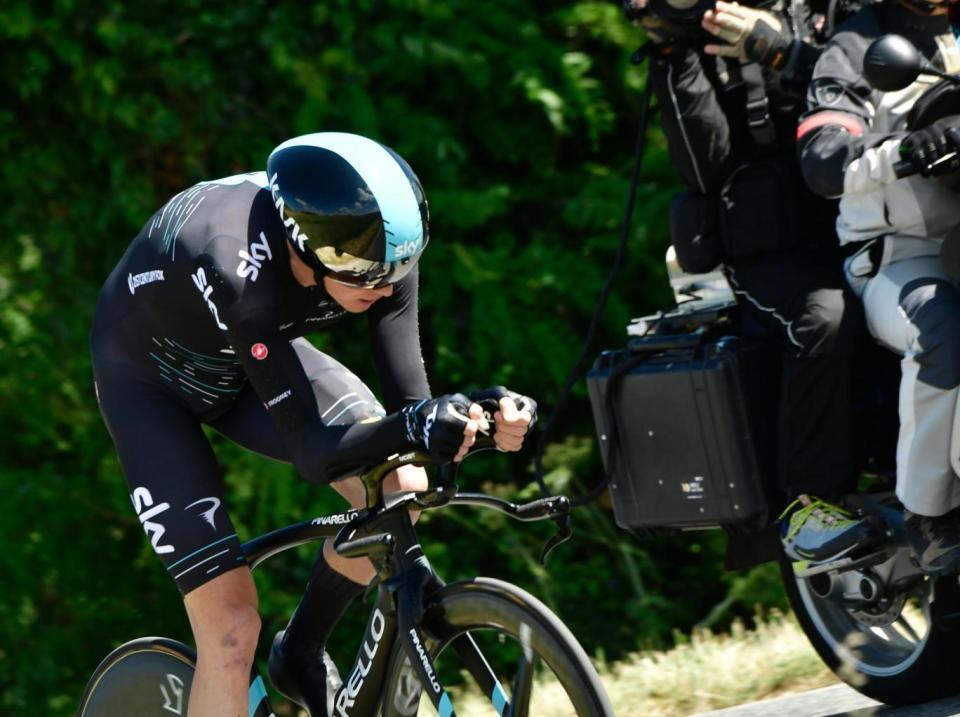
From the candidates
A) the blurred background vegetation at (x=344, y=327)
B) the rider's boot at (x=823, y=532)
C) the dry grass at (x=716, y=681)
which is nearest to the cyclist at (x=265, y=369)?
the dry grass at (x=716, y=681)

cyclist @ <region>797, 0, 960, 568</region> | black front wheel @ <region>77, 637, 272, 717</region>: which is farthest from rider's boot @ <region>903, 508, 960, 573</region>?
Answer: black front wheel @ <region>77, 637, 272, 717</region>

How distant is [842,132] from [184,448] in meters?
2.13

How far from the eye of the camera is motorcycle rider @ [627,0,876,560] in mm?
4906

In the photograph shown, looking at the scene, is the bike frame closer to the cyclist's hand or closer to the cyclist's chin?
the cyclist's hand

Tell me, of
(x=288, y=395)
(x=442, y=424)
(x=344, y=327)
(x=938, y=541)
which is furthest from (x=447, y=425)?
(x=344, y=327)

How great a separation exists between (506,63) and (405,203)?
19.6 feet

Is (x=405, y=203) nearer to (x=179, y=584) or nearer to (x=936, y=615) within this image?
(x=179, y=584)

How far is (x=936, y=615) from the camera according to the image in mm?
4832

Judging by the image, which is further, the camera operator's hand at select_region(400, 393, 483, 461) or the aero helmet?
the aero helmet

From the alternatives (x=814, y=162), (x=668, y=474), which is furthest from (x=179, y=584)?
(x=814, y=162)

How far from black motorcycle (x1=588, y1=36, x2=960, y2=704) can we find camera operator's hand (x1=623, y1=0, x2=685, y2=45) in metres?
0.81

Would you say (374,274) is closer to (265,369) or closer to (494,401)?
(265,369)

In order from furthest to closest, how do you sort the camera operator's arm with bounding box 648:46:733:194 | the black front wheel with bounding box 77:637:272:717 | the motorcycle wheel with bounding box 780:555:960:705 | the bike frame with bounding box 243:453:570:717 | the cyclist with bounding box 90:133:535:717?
1. the camera operator's arm with bounding box 648:46:733:194
2. the motorcycle wheel with bounding box 780:555:960:705
3. the black front wheel with bounding box 77:637:272:717
4. the cyclist with bounding box 90:133:535:717
5. the bike frame with bounding box 243:453:570:717

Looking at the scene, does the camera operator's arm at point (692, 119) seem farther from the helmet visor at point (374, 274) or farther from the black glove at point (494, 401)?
the black glove at point (494, 401)
